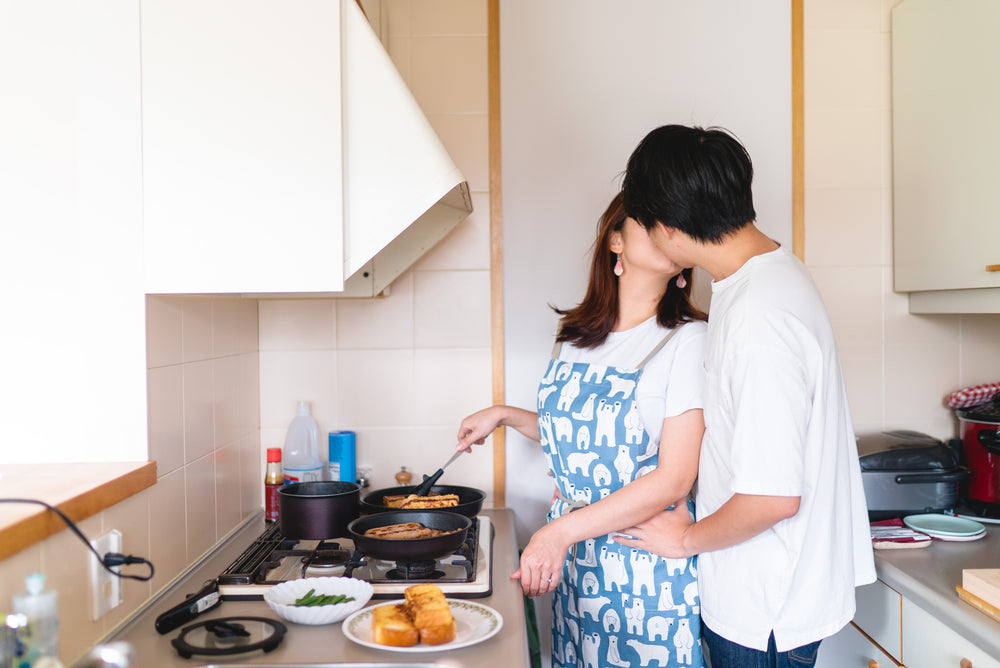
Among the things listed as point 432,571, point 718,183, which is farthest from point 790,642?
point 718,183

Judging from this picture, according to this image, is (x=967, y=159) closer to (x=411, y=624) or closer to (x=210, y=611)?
(x=411, y=624)

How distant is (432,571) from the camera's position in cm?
136

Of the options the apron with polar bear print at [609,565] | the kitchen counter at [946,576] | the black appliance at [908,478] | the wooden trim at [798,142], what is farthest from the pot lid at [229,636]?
the wooden trim at [798,142]

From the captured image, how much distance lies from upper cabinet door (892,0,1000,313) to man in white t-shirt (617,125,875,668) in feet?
2.39

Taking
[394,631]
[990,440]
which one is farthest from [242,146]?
[990,440]

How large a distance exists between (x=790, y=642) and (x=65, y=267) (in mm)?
1291

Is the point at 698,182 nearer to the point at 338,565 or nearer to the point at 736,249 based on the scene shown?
the point at 736,249

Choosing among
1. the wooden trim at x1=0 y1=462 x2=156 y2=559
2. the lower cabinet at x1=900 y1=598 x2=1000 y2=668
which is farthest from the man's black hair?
the wooden trim at x1=0 y1=462 x2=156 y2=559

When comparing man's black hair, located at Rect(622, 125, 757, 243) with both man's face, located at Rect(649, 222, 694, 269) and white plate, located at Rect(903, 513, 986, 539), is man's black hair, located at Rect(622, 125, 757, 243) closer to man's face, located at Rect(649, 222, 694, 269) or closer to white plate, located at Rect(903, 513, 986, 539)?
man's face, located at Rect(649, 222, 694, 269)

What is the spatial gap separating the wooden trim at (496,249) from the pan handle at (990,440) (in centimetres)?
114

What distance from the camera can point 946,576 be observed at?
143cm

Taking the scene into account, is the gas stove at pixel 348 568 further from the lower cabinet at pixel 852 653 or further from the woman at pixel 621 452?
the lower cabinet at pixel 852 653

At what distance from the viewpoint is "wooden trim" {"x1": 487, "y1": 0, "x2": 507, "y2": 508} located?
77.4 inches

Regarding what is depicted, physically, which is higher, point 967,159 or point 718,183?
point 967,159
